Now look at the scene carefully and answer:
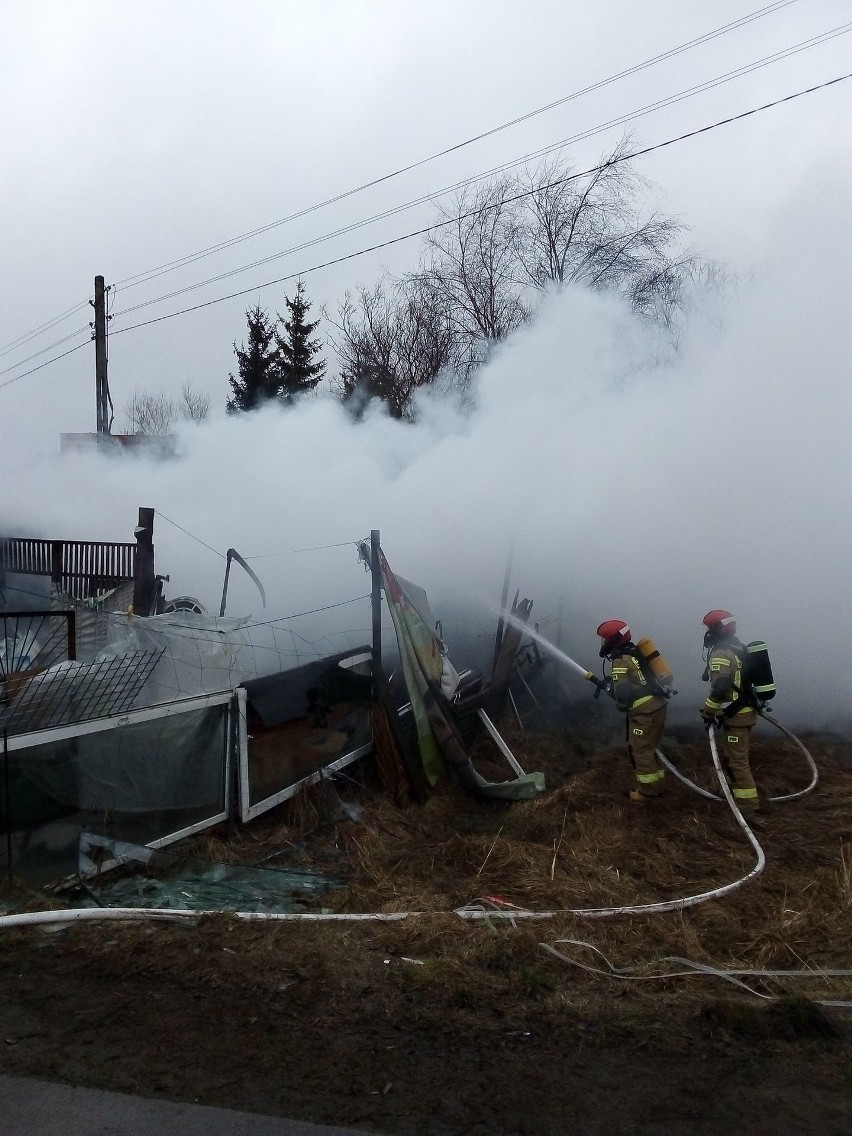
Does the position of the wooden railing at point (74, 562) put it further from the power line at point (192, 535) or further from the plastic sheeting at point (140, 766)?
the plastic sheeting at point (140, 766)

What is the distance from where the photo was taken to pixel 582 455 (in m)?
11.0

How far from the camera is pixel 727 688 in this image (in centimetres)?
790

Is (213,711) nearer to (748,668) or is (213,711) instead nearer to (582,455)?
(748,668)

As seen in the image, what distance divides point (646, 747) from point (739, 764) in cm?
77

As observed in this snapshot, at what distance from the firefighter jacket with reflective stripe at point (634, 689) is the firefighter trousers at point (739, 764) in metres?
0.61

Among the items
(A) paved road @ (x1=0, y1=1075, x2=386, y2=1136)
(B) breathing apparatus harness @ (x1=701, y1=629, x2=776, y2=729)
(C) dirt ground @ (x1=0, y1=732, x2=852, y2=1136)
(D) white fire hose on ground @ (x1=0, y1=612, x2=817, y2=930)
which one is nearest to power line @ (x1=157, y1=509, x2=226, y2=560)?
(C) dirt ground @ (x1=0, y1=732, x2=852, y2=1136)

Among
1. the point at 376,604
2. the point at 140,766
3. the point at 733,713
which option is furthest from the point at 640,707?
the point at 140,766

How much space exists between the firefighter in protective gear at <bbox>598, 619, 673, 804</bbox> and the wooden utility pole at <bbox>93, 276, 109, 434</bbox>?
14475 mm

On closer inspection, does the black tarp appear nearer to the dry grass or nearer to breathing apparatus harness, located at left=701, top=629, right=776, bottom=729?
the dry grass

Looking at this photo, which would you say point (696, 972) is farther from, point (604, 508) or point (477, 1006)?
point (604, 508)

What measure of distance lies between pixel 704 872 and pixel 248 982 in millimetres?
3360

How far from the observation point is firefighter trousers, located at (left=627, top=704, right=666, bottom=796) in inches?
Result: 315

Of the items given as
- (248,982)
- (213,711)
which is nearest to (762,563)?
(213,711)

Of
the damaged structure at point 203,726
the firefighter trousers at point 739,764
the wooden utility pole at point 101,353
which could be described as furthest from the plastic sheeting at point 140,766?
the wooden utility pole at point 101,353
